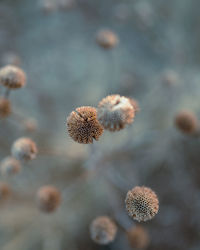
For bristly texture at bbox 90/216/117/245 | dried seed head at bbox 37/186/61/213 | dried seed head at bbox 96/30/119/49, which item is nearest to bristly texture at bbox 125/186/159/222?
bristly texture at bbox 90/216/117/245

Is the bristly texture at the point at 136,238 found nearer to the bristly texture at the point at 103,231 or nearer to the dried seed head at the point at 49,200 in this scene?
the bristly texture at the point at 103,231

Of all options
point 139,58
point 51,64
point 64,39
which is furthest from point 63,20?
point 139,58

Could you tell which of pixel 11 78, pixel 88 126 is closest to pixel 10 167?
pixel 11 78

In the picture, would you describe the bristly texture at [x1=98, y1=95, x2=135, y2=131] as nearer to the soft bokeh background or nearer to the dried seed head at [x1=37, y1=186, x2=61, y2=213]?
the soft bokeh background

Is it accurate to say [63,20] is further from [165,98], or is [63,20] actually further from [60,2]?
[165,98]

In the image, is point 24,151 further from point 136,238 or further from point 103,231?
point 136,238

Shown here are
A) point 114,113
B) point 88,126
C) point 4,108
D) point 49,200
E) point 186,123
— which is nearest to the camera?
point 114,113

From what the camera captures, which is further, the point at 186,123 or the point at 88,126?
the point at 186,123
